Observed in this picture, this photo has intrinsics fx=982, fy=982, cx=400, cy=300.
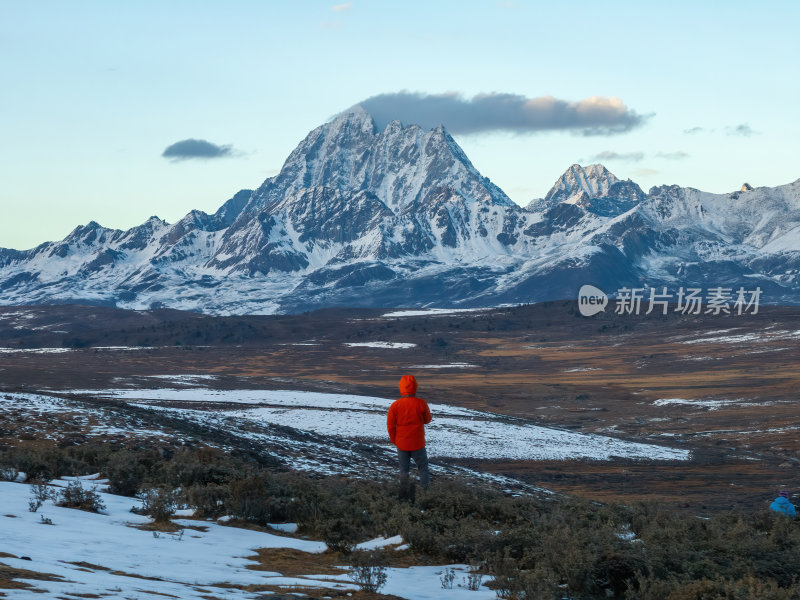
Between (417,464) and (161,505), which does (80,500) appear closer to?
(161,505)

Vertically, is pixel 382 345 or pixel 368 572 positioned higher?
pixel 368 572

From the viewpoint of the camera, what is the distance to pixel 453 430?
5344 centimetres

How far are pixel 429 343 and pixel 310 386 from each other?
79201mm

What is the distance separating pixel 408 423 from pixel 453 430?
35.7m

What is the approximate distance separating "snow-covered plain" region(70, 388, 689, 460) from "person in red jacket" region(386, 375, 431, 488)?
24503 millimetres

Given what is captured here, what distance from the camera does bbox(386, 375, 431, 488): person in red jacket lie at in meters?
18.1

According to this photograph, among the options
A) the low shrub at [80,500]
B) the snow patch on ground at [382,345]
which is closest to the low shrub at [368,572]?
the low shrub at [80,500]

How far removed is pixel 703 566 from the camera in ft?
37.7

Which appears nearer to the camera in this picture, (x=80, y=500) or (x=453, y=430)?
(x=80, y=500)

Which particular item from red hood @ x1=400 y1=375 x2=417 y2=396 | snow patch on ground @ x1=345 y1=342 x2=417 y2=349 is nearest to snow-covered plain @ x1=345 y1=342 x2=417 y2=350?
snow patch on ground @ x1=345 y1=342 x2=417 y2=349

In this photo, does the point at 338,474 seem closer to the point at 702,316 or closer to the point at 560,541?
the point at 560,541

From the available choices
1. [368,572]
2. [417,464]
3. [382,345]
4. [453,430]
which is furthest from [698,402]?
[382,345]

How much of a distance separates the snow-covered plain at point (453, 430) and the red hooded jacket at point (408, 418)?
24592 mm

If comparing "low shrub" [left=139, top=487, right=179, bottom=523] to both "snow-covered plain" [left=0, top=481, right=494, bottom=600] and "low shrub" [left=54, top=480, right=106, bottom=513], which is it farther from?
"low shrub" [left=54, top=480, right=106, bottom=513]
